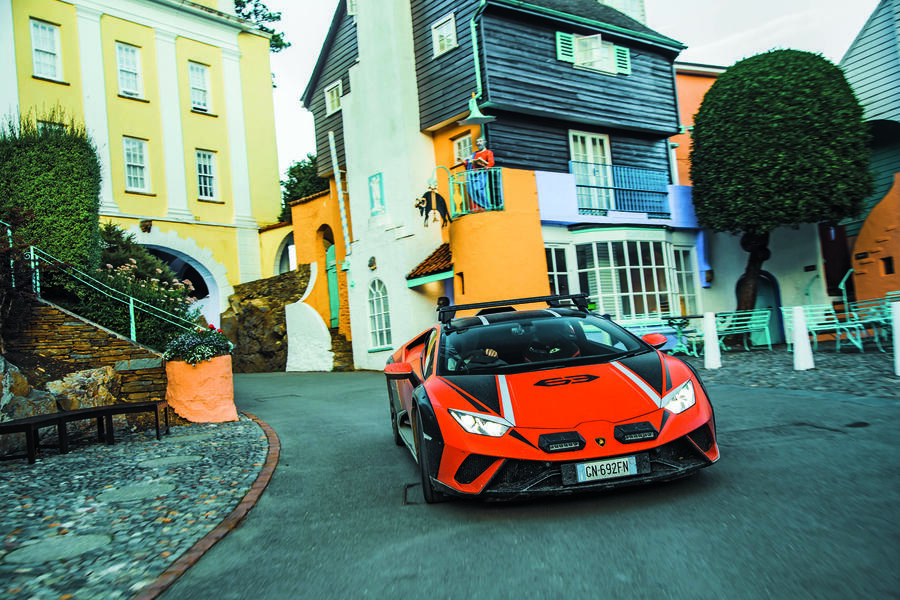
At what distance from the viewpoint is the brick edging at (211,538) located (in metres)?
3.54

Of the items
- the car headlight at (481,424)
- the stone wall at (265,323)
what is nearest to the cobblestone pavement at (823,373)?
the car headlight at (481,424)

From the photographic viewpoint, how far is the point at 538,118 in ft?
58.3

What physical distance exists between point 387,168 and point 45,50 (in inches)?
489

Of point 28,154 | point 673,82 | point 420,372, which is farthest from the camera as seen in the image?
point 673,82

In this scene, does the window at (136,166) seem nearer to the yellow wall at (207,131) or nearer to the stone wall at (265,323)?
the yellow wall at (207,131)

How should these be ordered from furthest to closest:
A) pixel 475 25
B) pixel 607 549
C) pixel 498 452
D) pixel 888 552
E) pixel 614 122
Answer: pixel 614 122 → pixel 475 25 → pixel 498 452 → pixel 607 549 → pixel 888 552

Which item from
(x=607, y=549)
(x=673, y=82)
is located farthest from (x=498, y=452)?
(x=673, y=82)

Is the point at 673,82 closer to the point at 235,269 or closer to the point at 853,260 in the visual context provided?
the point at 853,260

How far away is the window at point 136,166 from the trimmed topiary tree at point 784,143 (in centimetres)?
1841

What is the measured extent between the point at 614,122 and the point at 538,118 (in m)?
2.64

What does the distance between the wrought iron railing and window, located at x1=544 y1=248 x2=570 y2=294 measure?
8334mm

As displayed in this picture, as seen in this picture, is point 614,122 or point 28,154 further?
point 614,122

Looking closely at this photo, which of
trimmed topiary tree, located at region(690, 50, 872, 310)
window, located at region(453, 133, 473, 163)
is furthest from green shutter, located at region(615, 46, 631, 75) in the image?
window, located at region(453, 133, 473, 163)

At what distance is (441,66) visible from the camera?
60.1 feet
